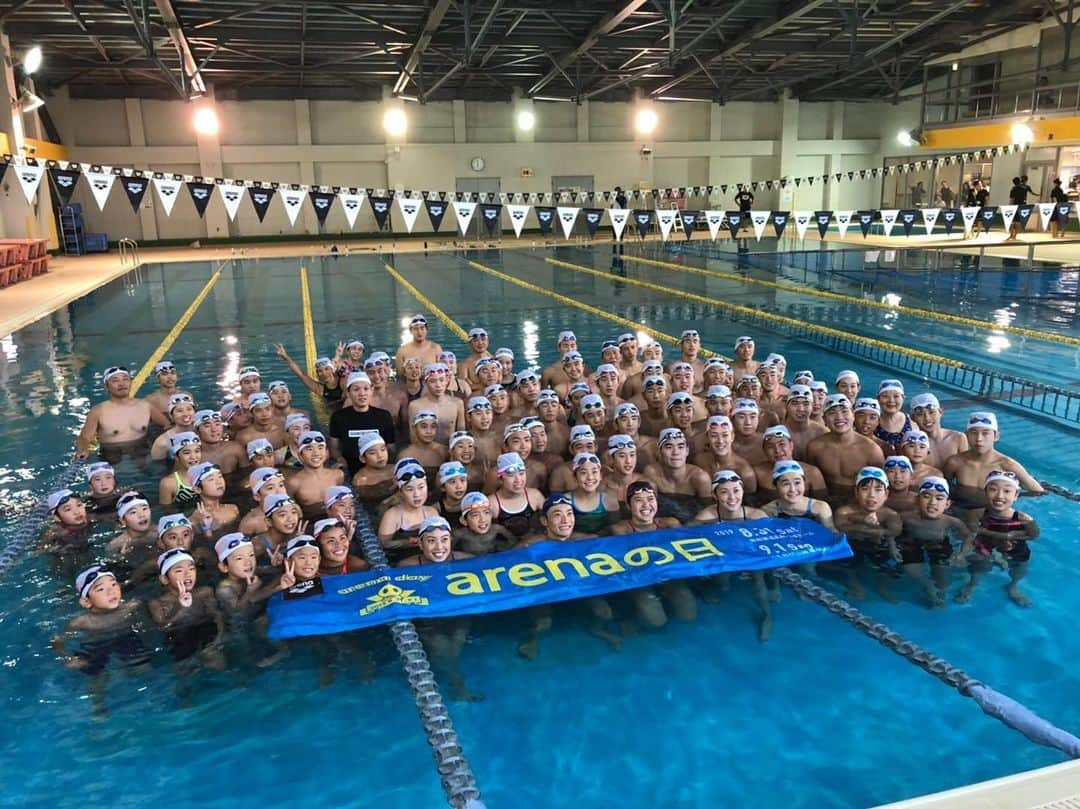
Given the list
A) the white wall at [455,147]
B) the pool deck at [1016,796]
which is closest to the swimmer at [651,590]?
the pool deck at [1016,796]

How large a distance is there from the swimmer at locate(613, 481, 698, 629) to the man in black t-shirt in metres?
2.48

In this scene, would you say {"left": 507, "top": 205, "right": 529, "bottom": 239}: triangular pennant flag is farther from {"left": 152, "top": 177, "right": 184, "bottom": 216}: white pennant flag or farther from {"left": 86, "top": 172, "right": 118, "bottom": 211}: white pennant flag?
{"left": 86, "top": 172, "right": 118, "bottom": 211}: white pennant flag

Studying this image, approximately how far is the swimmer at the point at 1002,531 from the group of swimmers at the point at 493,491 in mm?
13

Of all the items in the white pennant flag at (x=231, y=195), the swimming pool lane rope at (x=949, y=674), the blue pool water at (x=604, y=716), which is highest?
the white pennant flag at (x=231, y=195)

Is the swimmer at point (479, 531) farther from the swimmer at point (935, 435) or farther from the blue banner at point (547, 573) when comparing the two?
the swimmer at point (935, 435)

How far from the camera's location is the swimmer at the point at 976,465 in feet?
19.3

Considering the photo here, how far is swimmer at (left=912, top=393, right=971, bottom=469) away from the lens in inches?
245

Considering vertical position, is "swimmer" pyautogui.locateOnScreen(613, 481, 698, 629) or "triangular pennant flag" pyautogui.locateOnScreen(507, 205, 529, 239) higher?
"triangular pennant flag" pyautogui.locateOnScreen(507, 205, 529, 239)

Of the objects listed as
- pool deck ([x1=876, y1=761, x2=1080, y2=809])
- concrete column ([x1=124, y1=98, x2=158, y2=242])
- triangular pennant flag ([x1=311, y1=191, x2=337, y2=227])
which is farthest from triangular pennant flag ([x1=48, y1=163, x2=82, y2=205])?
concrete column ([x1=124, y1=98, x2=158, y2=242])

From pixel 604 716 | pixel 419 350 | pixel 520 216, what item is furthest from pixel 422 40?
pixel 604 716

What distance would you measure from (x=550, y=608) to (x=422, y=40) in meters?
21.7

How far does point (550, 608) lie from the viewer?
4.70 metres

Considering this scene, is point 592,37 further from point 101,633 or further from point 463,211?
point 101,633

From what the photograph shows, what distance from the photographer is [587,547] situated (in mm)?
5008
